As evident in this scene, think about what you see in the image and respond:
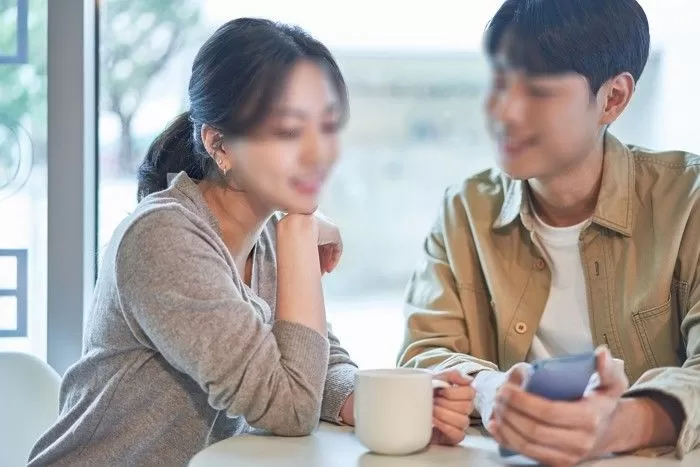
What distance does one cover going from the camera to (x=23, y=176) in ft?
6.35

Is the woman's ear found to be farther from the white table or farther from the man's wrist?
the man's wrist

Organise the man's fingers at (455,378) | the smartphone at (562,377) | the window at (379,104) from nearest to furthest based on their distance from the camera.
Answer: the smartphone at (562,377) → the man's fingers at (455,378) → the window at (379,104)

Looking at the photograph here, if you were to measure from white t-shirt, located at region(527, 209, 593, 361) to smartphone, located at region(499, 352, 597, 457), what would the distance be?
1.57 feet

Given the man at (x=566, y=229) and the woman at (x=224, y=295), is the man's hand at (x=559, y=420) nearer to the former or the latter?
the woman at (x=224, y=295)

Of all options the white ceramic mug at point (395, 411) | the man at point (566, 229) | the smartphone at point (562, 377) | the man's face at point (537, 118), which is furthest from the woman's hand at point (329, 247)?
the smartphone at point (562, 377)

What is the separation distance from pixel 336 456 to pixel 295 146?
45cm

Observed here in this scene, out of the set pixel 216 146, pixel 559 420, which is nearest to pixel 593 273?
pixel 559 420

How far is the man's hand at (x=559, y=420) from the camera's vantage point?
41.4 inches

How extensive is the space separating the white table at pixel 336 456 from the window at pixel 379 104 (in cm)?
94

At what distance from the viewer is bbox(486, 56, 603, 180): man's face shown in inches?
58.1

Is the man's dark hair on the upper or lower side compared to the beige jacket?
upper

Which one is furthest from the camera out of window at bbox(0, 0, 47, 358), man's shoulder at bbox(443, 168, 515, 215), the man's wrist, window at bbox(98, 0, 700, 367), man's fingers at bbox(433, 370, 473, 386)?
window at bbox(98, 0, 700, 367)

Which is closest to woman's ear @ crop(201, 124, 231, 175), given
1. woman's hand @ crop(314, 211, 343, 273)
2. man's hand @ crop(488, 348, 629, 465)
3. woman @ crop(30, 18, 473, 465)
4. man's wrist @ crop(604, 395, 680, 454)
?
woman @ crop(30, 18, 473, 465)

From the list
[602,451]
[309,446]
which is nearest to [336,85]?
[309,446]
